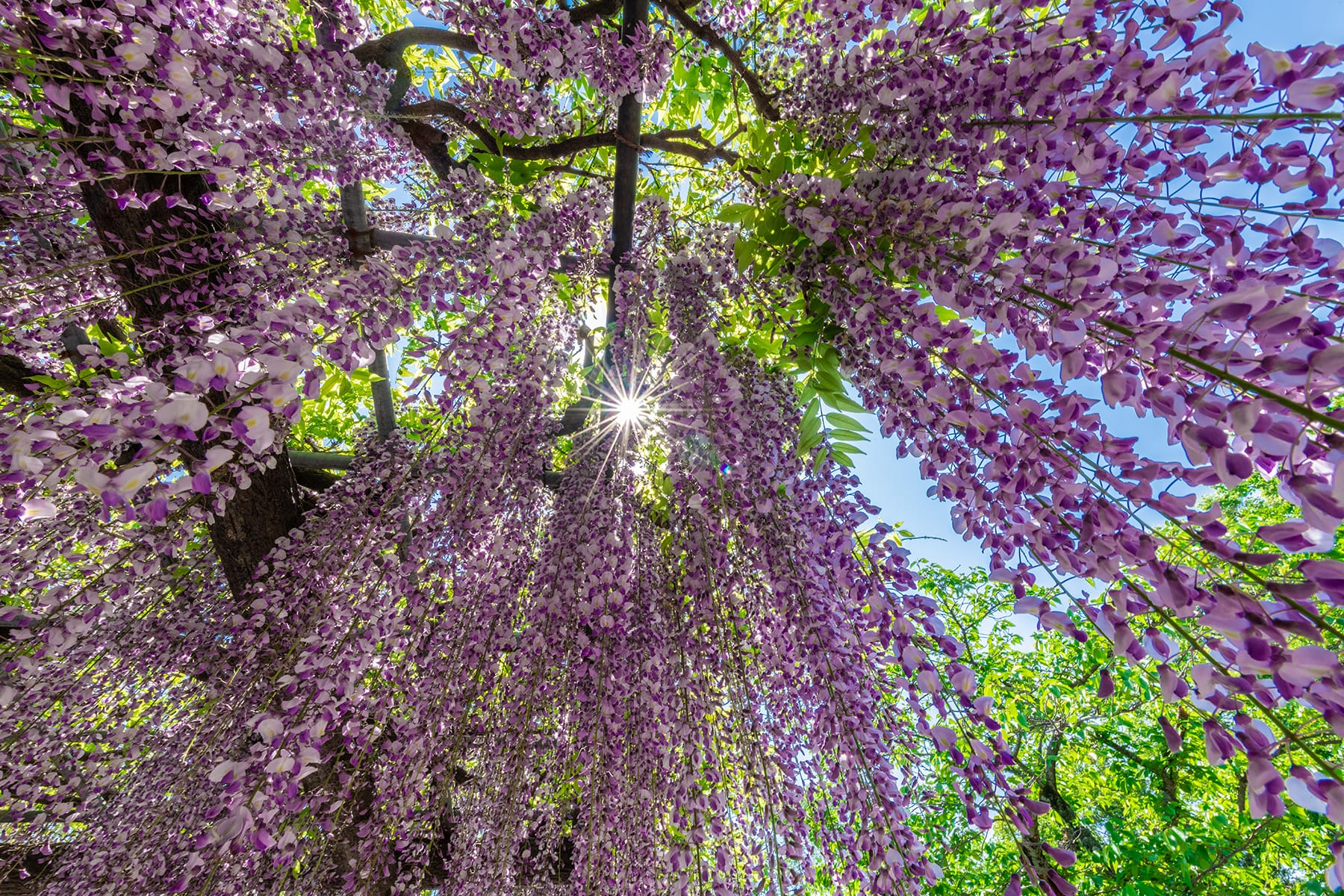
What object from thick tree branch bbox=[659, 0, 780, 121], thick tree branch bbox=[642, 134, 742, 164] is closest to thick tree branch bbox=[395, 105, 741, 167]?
thick tree branch bbox=[642, 134, 742, 164]

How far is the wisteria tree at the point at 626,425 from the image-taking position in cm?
95

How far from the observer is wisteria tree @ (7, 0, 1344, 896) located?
952 mm

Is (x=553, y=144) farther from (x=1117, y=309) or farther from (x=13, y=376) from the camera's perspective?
(x=13, y=376)

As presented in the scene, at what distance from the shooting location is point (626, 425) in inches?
119

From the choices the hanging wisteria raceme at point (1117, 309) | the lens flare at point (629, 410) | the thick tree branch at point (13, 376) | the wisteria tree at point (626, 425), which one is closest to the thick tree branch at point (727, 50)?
the wisteria tree at point (626, 425)

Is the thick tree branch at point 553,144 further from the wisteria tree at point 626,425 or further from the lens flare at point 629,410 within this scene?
the lens flare at point 629,410

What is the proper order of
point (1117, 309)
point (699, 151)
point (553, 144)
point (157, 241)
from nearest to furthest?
1. point (1117, 309)
2. point (157, 241)
3. point (553, 144)
4. point (699, 151)

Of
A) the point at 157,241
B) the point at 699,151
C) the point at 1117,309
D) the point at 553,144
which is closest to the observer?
the point at 1117,309

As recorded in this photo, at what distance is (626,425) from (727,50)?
194 cm

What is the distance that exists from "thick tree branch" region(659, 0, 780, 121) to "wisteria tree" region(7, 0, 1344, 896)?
0.04 meters

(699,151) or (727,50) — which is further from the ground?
(727,50)

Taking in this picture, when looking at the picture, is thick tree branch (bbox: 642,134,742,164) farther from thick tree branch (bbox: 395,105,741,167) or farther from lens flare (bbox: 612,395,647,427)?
lens flare (bbox: 612,395,647,427)

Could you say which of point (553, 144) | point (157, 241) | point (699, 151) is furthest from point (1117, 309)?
point (157, 241)

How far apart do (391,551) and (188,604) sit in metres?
1.77
